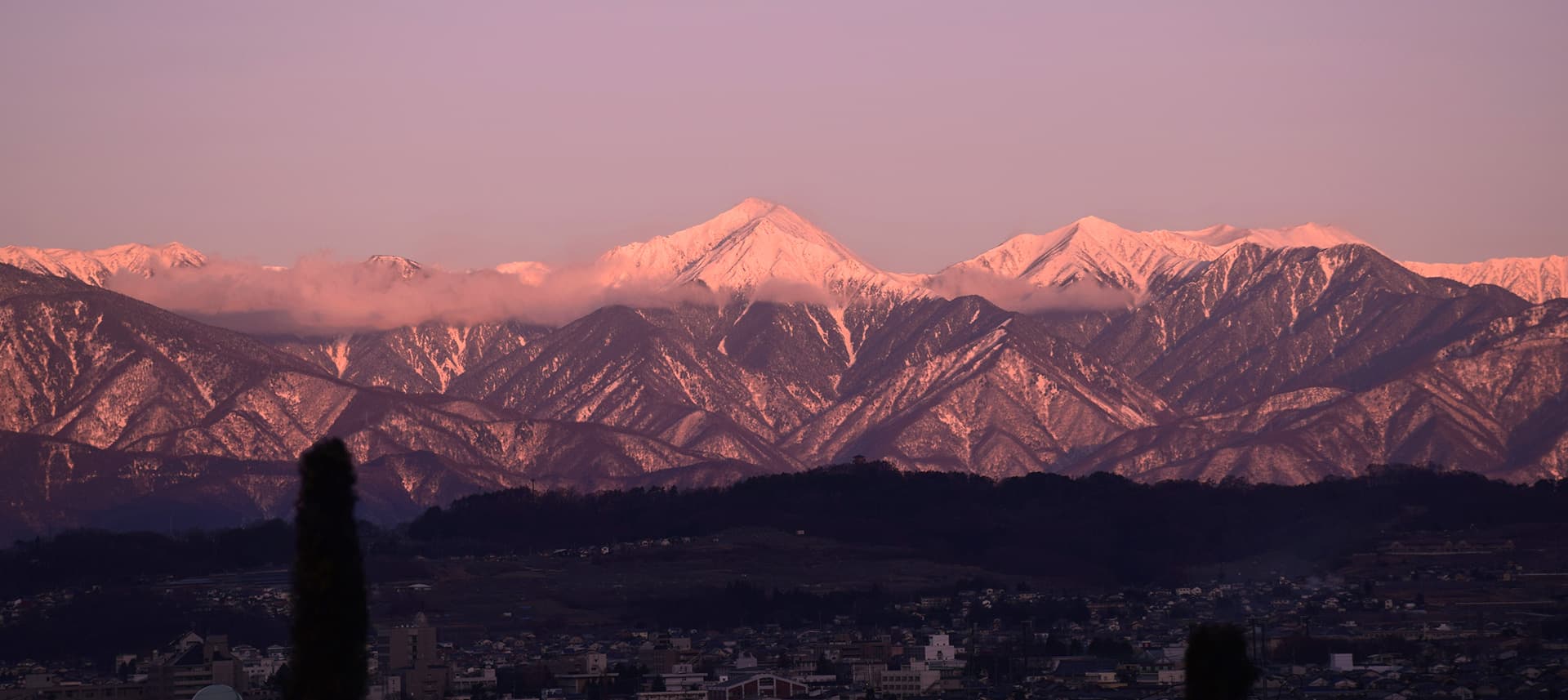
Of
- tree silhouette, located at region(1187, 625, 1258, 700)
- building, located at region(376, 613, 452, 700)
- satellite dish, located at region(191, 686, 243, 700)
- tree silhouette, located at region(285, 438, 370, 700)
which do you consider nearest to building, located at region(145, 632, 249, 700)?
building, located at region(376, 613, 452, 700)

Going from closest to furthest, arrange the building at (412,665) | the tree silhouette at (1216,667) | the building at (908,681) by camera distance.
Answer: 1. the tree silhouette at (1216,667)
2. the building at (412,665)
3. the building at (908,681)

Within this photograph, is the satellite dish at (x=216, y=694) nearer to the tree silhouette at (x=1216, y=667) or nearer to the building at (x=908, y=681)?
the building at (x=908, y=681)

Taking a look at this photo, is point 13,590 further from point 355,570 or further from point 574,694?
point 355,570

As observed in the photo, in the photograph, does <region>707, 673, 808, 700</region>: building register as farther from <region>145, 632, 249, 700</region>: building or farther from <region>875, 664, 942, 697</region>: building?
<region>145, 632, 249, 700</region>: building

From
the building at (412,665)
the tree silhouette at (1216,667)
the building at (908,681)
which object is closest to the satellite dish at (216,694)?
the building at (412,665)

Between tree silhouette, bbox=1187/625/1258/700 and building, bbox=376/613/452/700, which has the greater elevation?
building, bbox=376/613/452/700
